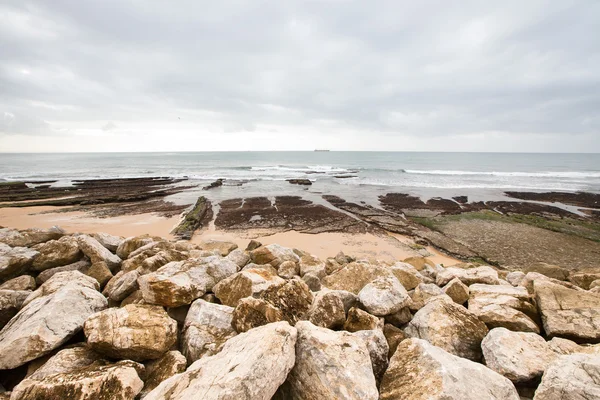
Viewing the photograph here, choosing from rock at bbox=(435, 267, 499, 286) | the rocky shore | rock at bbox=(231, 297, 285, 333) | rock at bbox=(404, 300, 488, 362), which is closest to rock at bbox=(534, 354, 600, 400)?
the rocky shore

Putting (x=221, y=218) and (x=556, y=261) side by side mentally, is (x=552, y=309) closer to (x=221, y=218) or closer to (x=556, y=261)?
(x=556, y=261)

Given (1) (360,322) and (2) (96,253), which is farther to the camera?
(2) (96,253)

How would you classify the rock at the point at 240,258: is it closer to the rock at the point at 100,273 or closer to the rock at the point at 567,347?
the rock at the point at 100,273

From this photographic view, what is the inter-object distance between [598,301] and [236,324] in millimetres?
5487

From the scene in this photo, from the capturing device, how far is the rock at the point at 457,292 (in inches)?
180

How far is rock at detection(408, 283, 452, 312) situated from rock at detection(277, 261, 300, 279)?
2.64 m

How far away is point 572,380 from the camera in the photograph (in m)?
2.31

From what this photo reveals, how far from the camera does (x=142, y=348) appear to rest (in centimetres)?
294

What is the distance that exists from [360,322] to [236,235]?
41.5 ft

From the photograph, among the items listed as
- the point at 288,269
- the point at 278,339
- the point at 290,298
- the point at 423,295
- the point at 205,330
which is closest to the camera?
the point at 278,339

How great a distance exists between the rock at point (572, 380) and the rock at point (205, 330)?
3293 mm

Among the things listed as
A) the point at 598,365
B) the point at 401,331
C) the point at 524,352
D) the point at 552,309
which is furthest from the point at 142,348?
the point at 552,309

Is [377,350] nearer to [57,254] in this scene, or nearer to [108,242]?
[57,254]

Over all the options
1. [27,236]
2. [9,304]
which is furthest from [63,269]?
[27,236]
